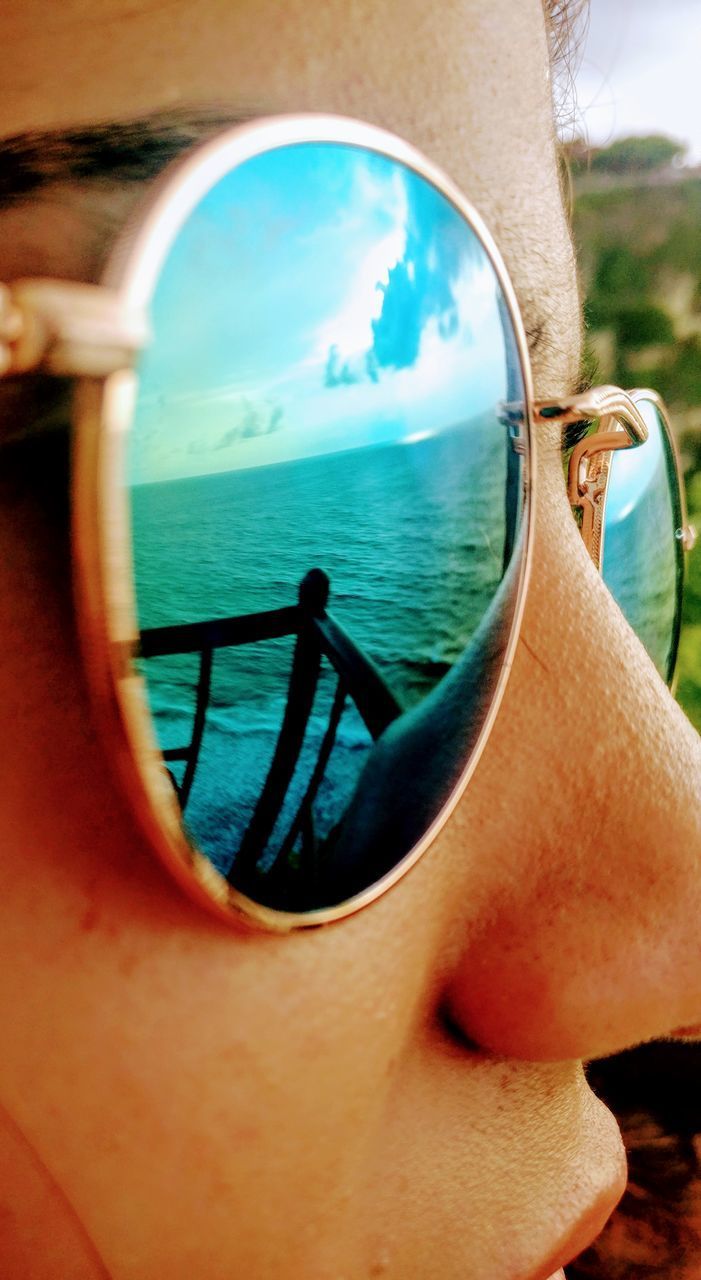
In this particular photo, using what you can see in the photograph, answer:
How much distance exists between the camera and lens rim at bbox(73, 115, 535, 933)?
0.50m

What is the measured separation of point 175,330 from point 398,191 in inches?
8.1

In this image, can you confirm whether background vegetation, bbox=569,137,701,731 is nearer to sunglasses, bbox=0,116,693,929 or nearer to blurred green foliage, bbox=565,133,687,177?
blurred green foliage, bbox=565,133,687,177

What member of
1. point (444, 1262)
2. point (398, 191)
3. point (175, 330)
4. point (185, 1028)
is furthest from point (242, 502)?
point (444, 1262)

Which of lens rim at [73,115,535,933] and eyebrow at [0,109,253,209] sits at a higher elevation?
eyebrow at [0,109,253,209]

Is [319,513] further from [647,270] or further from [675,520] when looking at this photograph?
[647,270]

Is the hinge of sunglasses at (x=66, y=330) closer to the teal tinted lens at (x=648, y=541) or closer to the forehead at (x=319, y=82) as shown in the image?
the forehead at (x=319, y=82)

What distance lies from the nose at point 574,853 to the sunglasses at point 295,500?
6 cm

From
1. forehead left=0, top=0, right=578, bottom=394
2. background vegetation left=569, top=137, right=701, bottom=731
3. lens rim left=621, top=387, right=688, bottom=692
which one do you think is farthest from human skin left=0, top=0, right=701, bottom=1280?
background vegetation left=569, top=137, right=701, bottom=731

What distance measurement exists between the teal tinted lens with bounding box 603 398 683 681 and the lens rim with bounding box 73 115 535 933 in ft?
2.62

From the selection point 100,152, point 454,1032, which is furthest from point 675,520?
point 100,152

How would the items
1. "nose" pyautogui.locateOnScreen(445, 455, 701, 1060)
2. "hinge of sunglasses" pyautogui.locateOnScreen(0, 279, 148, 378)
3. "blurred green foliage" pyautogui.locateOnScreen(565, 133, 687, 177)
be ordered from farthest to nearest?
"blurred green foliage" pyautogui.locateOnScreen(565, 133, 687, 177) < "nose" pyautogui.locateOnScreen(445, 455, 701, 1060) < "hinge of sunglasses" pyautogui.locateOnScreen(0, 279, 148, 378)

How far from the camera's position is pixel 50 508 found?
54 centimetres

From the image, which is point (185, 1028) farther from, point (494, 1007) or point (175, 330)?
point (175, 330)

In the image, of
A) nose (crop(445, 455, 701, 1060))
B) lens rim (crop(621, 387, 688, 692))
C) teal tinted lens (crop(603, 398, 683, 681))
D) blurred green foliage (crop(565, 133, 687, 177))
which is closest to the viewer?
nose (crop(445, 455, 701, 1060))
